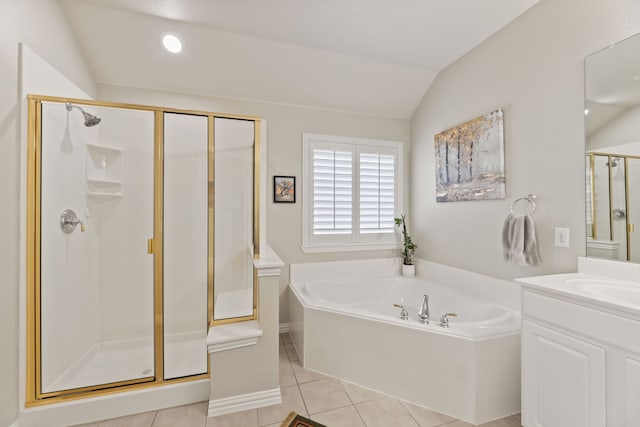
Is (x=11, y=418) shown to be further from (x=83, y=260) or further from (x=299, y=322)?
(x=299, y=322)

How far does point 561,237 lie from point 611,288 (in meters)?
0.45

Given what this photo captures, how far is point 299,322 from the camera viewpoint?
2.30m

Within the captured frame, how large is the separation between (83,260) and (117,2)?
192cm

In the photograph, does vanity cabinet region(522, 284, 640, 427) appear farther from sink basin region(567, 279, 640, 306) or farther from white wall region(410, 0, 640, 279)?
white wall region(410, 0, 640, 279)

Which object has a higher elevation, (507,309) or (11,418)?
(507,309)

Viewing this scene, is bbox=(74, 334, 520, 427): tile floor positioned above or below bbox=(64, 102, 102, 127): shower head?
below

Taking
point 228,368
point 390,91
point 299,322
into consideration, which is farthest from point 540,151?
point 228,368

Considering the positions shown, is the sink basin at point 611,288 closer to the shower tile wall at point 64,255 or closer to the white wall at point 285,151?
the white wall at point 285,151

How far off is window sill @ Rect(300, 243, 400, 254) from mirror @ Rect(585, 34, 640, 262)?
5.93 feet

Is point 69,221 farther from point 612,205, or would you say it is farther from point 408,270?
point 612,205

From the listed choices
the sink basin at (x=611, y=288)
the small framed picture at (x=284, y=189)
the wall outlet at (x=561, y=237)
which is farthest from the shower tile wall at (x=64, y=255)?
the wall outlet at (x=561, y=237)

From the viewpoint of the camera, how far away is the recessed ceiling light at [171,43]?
2.23m

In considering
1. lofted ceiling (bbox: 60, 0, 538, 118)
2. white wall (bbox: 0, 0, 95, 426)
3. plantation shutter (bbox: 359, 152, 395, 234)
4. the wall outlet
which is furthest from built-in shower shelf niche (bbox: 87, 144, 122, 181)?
the wall outlet

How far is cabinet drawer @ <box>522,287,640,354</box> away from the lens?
102 cm
